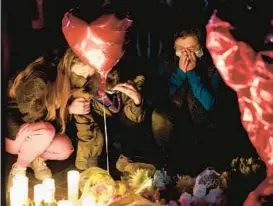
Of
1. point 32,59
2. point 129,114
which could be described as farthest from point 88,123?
point 32,59

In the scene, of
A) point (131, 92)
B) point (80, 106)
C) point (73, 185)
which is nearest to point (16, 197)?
point (73, 185)

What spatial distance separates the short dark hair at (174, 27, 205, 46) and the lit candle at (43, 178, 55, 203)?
0.89 m

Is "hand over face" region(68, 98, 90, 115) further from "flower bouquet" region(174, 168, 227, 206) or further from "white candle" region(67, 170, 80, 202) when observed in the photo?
"flower bouquet" region(174, 168, 227, 206)

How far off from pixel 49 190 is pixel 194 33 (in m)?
0.98

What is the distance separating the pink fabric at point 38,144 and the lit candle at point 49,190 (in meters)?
0.12

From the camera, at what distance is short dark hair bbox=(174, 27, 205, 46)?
2617mm

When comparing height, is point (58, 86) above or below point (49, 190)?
above

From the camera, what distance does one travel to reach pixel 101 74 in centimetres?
268

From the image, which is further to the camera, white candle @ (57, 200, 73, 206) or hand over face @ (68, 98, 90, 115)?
hand over face @ (68, 98, 90, 115)

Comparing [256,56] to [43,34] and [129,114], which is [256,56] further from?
[43,34]

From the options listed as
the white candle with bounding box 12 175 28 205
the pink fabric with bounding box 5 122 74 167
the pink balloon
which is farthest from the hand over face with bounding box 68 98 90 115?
the pink balloon

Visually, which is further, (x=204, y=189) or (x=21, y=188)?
(x=204, y=189)

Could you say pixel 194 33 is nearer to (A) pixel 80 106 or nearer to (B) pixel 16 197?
(A) pixel 80 106

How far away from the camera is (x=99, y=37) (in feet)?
8.71
